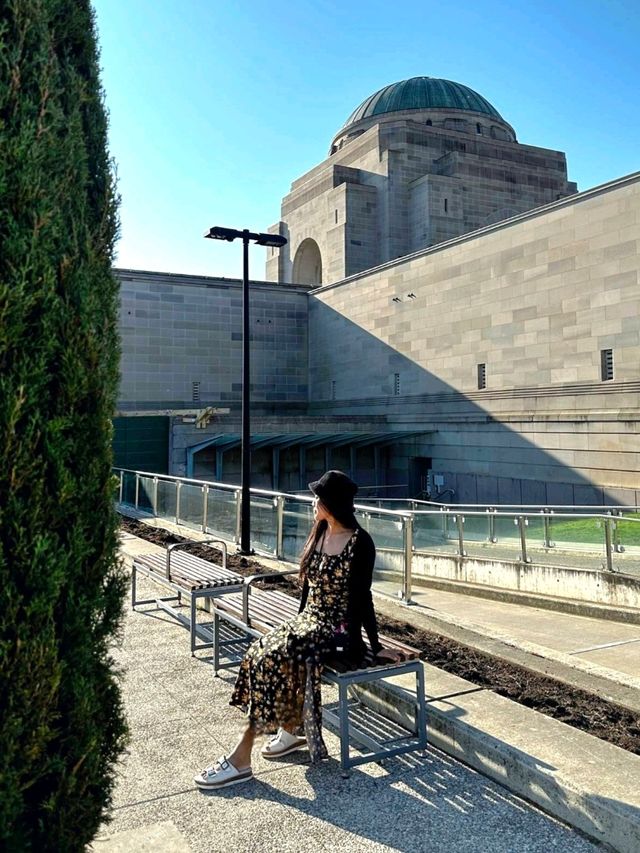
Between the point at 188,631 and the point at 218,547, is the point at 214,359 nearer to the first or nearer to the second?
the point at 218,547

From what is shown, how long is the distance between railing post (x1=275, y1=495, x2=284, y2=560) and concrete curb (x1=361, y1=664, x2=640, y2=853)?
6321 mm

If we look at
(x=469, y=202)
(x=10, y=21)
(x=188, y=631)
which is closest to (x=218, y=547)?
(x=188, y=631)

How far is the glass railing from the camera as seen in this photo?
31.0 ft

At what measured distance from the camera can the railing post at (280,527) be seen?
11.4 meters

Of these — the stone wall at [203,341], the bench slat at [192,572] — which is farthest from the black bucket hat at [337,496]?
the stone wall at [203,341]

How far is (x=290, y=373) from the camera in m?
41.8

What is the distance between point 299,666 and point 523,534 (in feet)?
29.9

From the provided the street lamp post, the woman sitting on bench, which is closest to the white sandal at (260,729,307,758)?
the woman sitting on bench

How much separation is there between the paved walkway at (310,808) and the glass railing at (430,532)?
15.3 feet

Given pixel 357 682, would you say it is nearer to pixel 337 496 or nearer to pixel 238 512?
pixel 337 496

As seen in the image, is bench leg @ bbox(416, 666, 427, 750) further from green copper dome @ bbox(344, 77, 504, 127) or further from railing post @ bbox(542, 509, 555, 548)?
green copper dome @ bbox(344, 77, 504, 127)

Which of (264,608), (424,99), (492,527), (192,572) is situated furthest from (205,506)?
(424,99)

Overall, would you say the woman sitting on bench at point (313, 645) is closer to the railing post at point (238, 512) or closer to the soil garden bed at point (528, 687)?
the soil garden bed at point (528, 687)

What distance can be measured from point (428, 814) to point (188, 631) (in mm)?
4266
